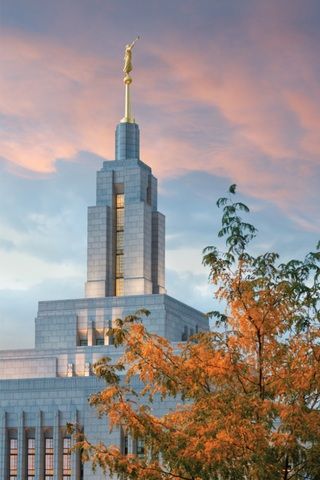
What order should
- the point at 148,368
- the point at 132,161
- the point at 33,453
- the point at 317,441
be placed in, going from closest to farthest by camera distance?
1. the point at 317,441
2. the point at 148,368
3. the point at 33,453
4. the point at 132,161

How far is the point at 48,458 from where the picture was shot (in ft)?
309

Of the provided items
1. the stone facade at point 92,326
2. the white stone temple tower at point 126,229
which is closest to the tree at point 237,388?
the stone facade at point 92,326

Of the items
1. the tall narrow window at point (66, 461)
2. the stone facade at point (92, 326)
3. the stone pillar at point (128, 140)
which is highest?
the stone pillar at point (128, 140)

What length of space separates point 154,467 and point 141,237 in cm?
7457

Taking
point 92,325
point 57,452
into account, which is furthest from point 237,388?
point 92,325

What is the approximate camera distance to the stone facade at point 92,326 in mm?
93812

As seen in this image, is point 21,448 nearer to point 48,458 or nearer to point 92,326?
point 48,458

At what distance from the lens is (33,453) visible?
94812mm

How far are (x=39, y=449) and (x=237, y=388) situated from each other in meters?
58.7

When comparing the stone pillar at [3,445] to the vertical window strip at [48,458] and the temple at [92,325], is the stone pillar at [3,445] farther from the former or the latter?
the vertical window strip at [48,458]

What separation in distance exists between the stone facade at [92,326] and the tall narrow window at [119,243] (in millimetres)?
98

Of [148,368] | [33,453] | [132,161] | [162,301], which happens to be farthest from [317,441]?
[132,161]

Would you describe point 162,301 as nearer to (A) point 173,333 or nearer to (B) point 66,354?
(A) point 173,333

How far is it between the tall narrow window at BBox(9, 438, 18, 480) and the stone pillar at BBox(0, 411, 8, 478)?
528 mm
